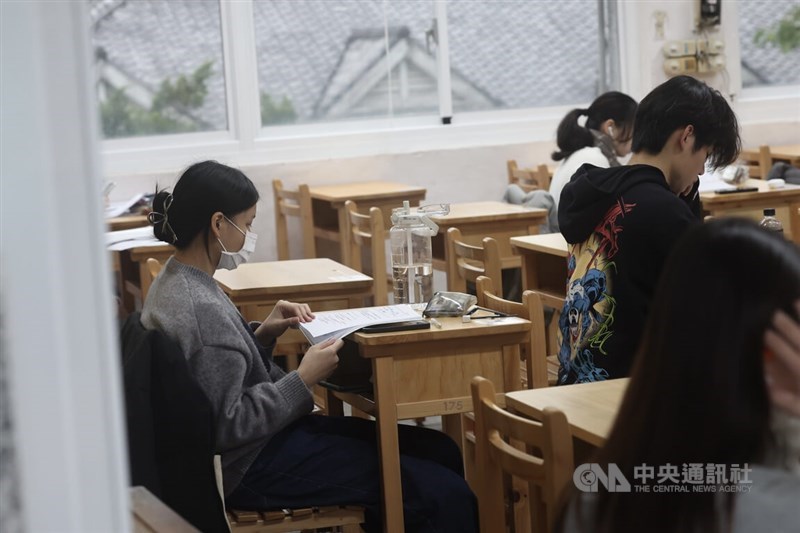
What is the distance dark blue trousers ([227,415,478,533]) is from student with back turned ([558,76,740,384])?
0.46 metres

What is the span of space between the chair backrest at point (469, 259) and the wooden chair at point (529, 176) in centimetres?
206

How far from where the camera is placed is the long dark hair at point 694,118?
283cm

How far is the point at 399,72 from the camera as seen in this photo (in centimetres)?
727

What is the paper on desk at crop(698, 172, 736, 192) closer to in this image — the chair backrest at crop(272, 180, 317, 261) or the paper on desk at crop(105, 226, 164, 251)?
the chair backrest at crop(272, 180, 317, 261)

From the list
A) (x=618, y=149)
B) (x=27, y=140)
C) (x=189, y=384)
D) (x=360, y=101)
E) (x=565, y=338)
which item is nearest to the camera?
(x=27, y=140)

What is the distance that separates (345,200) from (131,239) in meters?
1.50

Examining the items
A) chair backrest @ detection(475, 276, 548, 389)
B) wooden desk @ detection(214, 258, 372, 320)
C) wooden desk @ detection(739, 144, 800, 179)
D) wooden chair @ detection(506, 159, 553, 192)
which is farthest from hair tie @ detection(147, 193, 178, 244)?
wooden desk @ detection(739, 144, 800, 179)

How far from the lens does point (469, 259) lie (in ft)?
13.4

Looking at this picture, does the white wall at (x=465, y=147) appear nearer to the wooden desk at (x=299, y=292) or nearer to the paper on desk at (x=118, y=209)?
the paper on desk at (x=118, y=209)

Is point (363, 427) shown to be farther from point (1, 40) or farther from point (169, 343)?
point (1, 40)

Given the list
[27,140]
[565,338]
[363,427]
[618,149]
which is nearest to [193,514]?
[363,427]

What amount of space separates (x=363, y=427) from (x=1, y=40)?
2106 millimetres

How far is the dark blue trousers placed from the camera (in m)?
2.61

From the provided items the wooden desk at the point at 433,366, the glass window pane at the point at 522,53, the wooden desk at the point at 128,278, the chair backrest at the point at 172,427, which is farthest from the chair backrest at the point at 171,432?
the glass window pane at the point at 522,53
